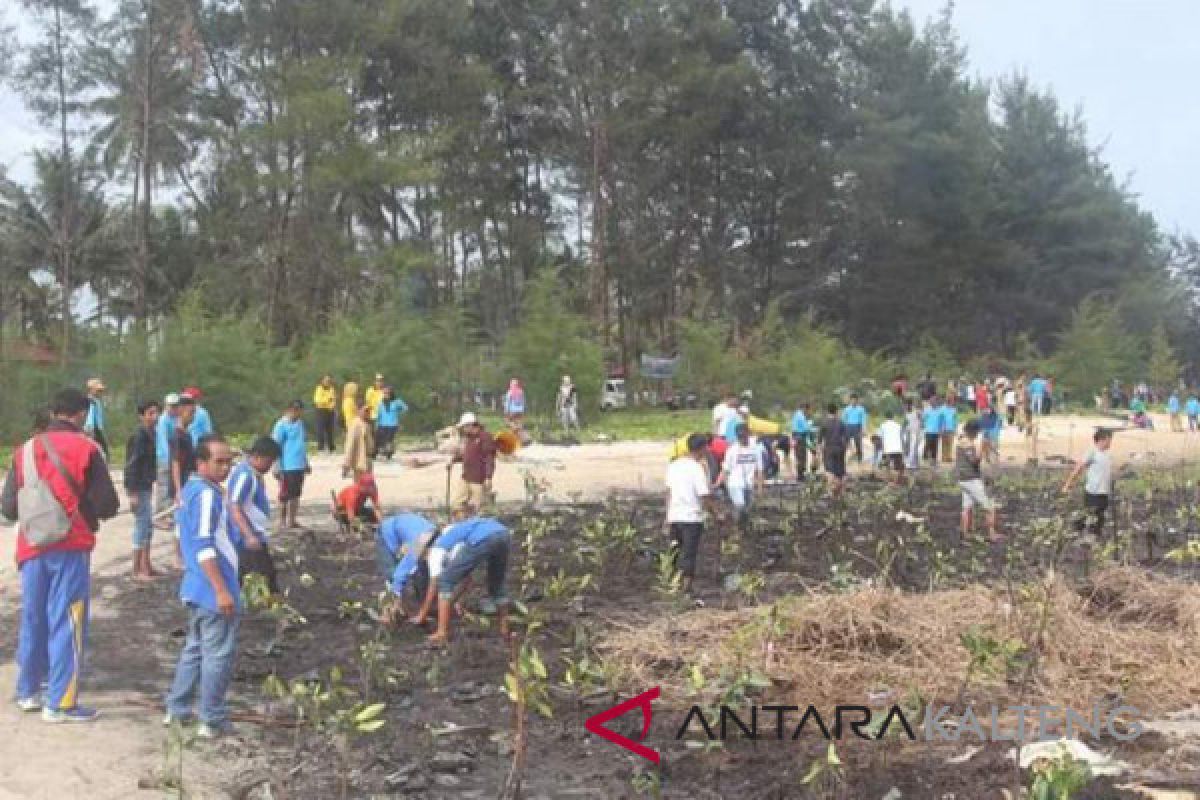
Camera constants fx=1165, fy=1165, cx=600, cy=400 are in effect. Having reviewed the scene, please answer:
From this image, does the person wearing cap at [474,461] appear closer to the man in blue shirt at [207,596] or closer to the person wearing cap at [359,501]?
the person wearing cap at [359,501]

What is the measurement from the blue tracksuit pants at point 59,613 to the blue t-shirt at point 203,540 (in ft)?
2.50

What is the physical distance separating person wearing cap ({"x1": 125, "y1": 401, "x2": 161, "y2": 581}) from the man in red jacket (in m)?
3.74

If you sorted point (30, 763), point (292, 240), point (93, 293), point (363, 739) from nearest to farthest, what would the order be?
1. point (30, 763)
2. point (363, 739)
3. point (292, 240)
4. point (93, 293)

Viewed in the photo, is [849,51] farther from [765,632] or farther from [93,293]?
[765,632]

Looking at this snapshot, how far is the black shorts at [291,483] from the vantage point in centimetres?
1364

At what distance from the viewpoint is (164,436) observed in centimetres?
1165

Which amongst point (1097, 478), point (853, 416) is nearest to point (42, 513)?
point (1097, 478)

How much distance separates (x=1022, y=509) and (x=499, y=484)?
815 cm

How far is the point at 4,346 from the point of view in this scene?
24719 millimetres

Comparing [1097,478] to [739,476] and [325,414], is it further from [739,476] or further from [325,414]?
[325,414]

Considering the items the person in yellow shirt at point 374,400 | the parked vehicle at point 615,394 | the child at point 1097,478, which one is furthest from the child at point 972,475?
the parked vehicle at point 615,394

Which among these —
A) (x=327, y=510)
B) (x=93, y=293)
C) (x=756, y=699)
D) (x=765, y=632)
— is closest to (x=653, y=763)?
(x=756, y=699)

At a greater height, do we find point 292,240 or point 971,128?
point 971,128

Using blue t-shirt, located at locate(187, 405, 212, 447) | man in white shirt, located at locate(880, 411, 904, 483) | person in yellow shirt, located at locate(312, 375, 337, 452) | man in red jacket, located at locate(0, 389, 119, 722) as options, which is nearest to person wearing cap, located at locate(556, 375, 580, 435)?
person in yellow shirt, located at locate(312, 375, 337, 452)
